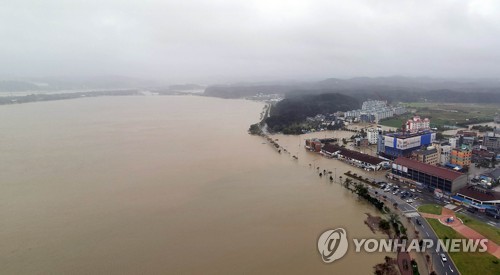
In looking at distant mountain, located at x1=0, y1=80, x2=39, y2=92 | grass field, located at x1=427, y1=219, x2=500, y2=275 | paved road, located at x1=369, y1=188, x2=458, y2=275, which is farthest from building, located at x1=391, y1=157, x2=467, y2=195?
distant mountain, located at x1=0, y1=80, x2=39, y2=92

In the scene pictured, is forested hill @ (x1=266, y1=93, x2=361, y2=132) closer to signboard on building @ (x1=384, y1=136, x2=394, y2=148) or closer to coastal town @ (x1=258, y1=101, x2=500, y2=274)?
coastal town @ (x1=258, y1=101, x2=500, y2=274)

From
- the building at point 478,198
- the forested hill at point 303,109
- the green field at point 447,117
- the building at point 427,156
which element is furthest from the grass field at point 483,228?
the green field at point 447,117

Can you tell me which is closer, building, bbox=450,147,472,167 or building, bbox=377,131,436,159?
building, bbox=450,147,472,167

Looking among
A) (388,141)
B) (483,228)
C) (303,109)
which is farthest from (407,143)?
(303,109)

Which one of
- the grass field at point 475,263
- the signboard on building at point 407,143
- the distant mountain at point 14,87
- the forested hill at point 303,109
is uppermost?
the distant mountain at point 14,87

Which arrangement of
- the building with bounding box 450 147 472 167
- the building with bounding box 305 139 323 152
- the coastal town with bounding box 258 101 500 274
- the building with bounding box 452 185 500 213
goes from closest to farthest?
the coastal town with bounding box 258 101 500 274
the building with bounding box 452 185 500 213
the building with bounding box 450 147 472 167
the building with bounding box 305 139 323 152

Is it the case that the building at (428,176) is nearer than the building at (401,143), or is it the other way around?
the building at (428,176)

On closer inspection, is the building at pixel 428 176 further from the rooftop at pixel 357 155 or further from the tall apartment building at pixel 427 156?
the tall apartment building at pixel 427 156

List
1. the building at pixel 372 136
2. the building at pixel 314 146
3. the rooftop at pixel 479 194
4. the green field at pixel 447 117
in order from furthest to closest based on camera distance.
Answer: the green field at pixel 447 117, the building at pixel 372 136, the building at pixel 314 146, the rooftop at pixel 479 194
